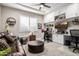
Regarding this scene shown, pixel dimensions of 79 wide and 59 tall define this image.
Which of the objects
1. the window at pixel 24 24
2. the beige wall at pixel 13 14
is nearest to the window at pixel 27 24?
the window at pixel 24 24

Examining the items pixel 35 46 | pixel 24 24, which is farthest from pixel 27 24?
pixel 35 46

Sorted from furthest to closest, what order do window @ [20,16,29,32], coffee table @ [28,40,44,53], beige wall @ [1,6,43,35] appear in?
coffee table @ [28,40,44,53] → window @ [20,16,29,32] → beige wall @ [1,6,43,35]

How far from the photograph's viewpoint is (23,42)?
217cm

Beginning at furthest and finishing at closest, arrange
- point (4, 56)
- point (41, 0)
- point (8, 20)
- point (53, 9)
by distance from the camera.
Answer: point (53, 9) < point (8, 20) < point (41, 0) < point (4, 56)

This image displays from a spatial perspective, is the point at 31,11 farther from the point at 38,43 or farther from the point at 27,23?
the point at 38,43

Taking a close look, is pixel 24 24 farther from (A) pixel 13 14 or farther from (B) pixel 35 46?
(B) pixel 35 46

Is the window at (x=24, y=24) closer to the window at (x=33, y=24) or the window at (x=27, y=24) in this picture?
the window at (x=27, y=24)

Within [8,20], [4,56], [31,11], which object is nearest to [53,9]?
[31,11]

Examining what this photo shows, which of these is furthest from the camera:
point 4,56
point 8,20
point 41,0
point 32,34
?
point 32,34

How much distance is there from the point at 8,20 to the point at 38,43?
1139 millimetres

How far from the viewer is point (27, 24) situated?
201 cm

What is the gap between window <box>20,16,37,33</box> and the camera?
6.40 ft

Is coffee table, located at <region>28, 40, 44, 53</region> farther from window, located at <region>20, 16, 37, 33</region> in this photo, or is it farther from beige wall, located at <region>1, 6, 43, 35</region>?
beige wall, located at <region>1, 6, 43, 35</region>

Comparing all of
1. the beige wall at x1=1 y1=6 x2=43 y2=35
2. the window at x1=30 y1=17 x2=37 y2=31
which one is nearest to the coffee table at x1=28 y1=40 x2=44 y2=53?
the window at x1=30 y1=17 x2=37 y2=31
